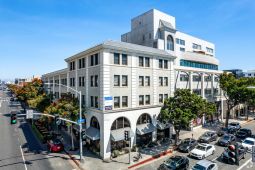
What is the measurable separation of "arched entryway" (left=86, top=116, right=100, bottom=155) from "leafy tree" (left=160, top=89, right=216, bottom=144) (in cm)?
1017

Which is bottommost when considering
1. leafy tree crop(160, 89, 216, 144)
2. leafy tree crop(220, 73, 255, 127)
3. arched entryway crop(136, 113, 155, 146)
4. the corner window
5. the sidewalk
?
the sidewalk

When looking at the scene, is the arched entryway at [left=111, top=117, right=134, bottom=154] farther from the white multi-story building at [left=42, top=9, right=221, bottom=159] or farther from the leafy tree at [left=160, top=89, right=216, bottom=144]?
the leafy tree at [left=160, top=89, right=216, bottom=144]

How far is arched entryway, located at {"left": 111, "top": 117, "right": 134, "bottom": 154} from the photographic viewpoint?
27.3 meters

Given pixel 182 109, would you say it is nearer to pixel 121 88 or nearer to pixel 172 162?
pixel 172 162

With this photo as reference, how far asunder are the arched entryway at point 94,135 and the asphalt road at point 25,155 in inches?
167

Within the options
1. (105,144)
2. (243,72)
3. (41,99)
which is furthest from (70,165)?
(243,72)

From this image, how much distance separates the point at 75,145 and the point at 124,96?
11632 mm

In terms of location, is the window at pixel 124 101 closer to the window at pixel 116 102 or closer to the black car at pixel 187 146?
the window at pixel 116 102

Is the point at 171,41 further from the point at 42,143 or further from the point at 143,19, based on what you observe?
the point at 42,143

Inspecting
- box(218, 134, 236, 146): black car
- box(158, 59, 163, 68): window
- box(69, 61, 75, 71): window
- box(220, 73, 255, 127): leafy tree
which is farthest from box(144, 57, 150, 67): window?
box(220, 73, 255, 127): leafy tree

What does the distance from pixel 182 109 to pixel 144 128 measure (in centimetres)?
674

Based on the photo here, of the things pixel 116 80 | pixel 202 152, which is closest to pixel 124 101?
pixel 116 80

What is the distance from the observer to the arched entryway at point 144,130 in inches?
1202

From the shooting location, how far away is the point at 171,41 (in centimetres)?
4700
